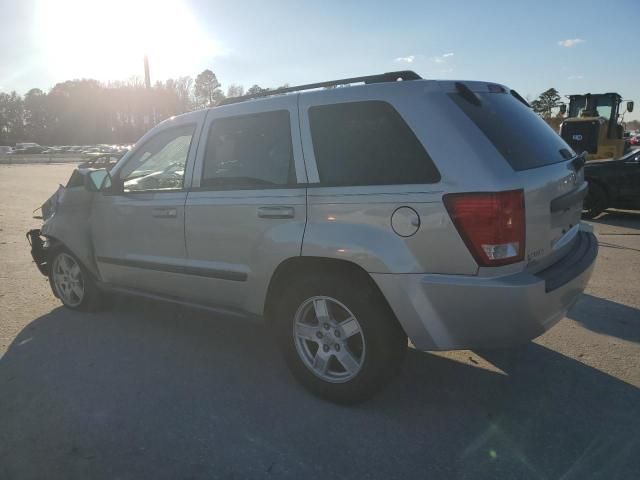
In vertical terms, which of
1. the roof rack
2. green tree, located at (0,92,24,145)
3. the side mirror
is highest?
green tree, located at (0,92,24,145)

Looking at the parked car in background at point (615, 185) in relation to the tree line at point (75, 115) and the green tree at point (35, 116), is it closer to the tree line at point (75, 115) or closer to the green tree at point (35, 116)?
the tree line at point (75, 115)

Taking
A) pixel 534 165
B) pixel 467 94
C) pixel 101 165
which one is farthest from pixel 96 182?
pixel 101 165

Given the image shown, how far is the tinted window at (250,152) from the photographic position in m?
3.23

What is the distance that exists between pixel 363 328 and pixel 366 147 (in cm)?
107

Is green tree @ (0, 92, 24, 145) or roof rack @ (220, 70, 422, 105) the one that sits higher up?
green tree @ (0, 92, 24, 145)

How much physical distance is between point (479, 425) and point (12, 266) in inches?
257

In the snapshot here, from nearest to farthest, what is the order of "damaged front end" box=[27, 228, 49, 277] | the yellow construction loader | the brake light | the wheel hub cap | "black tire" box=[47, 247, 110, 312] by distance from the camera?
the brake light, the wheel hub cap, "black tire" box=[47, 247, 110, 312], "damaged front end" box=[27, 228, 49, 277], the yellow construction loader

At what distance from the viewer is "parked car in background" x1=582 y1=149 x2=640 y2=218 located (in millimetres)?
9539

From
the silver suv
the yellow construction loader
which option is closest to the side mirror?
the silver suv

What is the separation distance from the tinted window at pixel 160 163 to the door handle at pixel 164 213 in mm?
180

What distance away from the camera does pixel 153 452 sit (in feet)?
8.76

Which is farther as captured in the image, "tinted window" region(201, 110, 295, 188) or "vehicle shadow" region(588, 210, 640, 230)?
"vehicle shadow" region(588, 210, 640, 230)

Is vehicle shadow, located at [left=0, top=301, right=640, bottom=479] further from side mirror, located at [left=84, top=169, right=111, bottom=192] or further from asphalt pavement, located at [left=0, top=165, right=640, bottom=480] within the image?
side mirror, located at [left=84, top=169, right=111, bottom=192]

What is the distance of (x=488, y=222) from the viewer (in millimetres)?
2473
